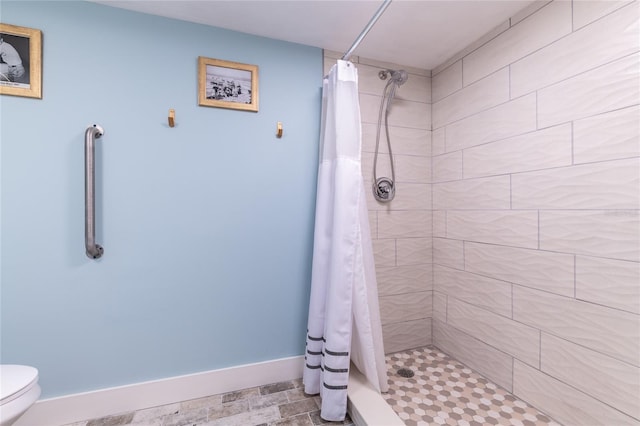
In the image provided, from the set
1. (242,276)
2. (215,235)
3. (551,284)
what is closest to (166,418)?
(242,276)

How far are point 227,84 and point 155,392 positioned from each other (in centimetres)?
167

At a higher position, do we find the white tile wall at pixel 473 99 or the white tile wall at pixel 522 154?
the white tile wall at pixel 473 99

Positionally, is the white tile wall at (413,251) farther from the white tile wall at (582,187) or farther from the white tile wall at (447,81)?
the white tile wall at (447,81)

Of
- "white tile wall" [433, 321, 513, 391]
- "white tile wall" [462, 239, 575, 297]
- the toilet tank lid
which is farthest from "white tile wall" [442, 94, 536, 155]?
the toilet tank lid

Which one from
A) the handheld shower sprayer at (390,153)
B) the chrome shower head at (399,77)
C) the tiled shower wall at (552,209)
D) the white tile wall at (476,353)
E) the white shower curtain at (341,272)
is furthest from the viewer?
the handheld shower sprayer at (390,153)

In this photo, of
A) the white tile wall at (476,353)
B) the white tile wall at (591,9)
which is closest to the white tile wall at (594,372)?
the white tile wall at (476,353)

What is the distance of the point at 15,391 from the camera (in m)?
0.95

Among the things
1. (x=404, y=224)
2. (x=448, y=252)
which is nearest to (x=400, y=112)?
(x=404, y=224)

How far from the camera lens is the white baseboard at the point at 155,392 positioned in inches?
49.3

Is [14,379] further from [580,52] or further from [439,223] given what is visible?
[580,52]

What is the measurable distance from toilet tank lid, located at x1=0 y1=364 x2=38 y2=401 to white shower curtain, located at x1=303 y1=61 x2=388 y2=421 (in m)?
1.14

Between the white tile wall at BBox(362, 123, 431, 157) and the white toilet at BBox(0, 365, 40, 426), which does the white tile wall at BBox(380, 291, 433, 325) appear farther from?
the white toilet at BBox(0, 365, 40, 426)

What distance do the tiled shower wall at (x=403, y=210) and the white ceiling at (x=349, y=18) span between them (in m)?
0.26

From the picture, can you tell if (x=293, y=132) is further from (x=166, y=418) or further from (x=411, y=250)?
(x=166, y=418)
